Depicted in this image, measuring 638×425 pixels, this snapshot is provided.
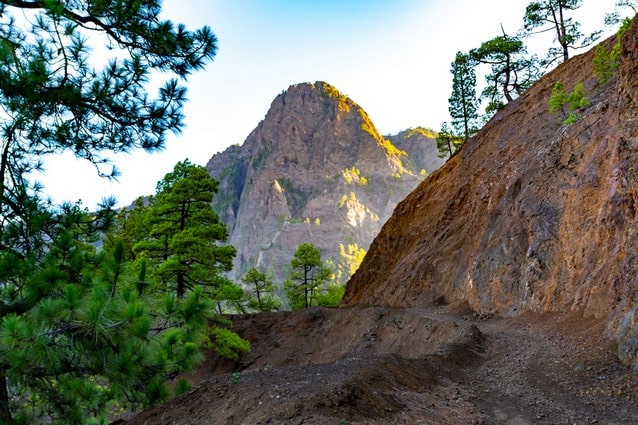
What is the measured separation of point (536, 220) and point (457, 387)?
9230mm

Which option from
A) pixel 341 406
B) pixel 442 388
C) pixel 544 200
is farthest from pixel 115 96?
pixel 544 200

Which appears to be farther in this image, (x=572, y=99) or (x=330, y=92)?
(x=330, y=92)

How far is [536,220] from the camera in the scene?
579 inches

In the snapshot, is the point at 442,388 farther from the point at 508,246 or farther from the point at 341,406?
the point at 508,246

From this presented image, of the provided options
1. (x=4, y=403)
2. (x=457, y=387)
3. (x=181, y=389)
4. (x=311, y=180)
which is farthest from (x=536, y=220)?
(x=311, y=180)

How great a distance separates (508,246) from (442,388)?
10026 millimetres

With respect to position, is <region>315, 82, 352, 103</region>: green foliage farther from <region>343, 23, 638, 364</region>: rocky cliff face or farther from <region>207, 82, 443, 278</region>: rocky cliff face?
<region>343, 23, 638, 364</region>: rocky cliff face

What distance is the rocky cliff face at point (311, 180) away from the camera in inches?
5960

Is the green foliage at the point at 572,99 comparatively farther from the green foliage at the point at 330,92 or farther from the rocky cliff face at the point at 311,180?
the green foliage at the point at 330,92

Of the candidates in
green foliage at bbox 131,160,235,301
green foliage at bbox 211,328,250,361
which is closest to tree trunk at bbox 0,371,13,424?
green foliage at bbox 131,160,235,301

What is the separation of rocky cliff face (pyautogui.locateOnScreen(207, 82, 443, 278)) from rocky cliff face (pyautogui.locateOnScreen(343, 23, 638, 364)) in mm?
119350

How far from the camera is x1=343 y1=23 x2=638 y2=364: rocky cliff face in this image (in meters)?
9.77

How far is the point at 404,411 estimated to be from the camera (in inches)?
222

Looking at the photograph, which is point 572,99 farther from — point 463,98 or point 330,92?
point 330,92
